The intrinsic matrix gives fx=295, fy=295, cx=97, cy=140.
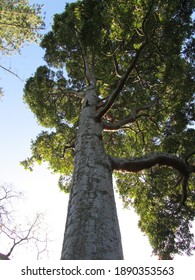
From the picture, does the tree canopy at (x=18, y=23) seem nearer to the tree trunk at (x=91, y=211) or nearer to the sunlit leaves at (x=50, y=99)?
the sunlit leaves at (x=50, y=99)

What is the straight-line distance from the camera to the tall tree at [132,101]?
22.4ft

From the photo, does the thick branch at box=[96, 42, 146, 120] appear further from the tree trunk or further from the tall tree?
the tree trunk

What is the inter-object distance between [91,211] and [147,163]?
2.32 metres

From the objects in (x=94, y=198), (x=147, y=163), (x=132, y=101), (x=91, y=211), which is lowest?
(x=91, y=211)

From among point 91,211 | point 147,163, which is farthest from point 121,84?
point 91,211

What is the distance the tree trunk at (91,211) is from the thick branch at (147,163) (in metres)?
0.41

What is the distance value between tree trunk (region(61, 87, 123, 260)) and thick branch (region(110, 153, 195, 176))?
0.41 m

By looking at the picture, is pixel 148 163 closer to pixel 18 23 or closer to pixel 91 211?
pixel 91 211

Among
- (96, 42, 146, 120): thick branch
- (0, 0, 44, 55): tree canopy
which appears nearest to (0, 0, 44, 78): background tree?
(0, 0, 44, 55): tree canopy

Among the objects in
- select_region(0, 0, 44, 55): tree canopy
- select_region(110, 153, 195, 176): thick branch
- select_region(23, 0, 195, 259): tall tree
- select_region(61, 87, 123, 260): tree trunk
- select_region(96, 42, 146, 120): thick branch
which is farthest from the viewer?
select_region(0, 0, 44, 55): tree canopy

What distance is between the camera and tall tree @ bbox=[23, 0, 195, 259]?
22.4 ft

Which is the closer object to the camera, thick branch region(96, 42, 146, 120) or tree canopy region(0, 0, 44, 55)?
thick branch region(96, 42, 146, 120)

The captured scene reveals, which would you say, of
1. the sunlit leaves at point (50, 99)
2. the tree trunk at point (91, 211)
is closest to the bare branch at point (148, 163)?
the tree trunk at point (91, 211)

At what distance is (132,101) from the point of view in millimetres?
10422
